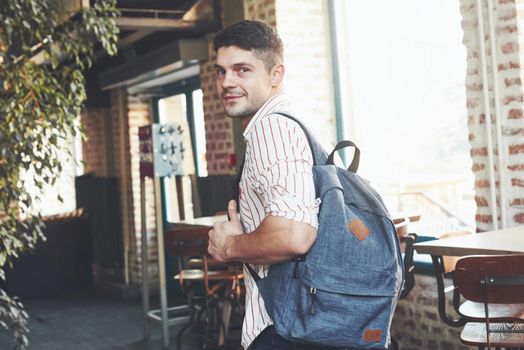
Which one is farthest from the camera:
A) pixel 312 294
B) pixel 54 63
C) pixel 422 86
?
pixel 422 86

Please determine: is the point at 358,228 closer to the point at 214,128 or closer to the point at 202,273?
the point at 202,273

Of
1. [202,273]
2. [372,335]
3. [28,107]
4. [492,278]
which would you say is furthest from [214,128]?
[372,335]

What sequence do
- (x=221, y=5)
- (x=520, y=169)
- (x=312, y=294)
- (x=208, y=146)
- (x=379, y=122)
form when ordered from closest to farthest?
(x=312, y=294) < (x=520, y=169) < (x=379, y=122) < (x=221, y=5) < (x=208, y=146)

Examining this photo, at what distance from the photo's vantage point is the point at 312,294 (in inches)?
64.6

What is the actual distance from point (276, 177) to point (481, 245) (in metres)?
1.49

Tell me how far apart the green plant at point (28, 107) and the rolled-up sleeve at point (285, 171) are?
8.78 ft

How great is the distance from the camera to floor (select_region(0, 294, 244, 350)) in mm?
6004

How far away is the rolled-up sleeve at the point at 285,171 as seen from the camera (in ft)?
5.39

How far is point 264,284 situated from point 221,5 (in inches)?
183

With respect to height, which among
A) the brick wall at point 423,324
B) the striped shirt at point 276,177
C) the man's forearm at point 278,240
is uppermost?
the striped shirt at point 276,177

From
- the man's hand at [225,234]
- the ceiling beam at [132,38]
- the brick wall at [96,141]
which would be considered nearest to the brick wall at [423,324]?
the man's hand at [225,234]

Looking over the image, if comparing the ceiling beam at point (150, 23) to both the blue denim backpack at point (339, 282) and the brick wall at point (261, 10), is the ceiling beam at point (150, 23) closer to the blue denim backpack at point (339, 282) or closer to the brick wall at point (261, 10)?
the brick wall at point (261, 10)

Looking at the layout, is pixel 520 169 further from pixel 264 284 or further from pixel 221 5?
pixel 221 5

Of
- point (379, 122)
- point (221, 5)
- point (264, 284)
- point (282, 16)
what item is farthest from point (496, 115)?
point (221, 5)
